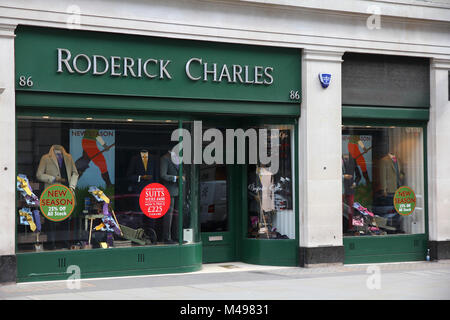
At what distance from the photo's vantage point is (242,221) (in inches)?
569

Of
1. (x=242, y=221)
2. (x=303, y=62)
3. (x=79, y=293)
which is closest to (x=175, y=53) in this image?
(x=303, y=62)

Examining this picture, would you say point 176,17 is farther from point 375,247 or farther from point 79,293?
point 375,247

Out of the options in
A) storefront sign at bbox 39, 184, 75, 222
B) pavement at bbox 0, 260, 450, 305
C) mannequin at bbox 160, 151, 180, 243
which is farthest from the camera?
mannequin at bbox 160, 151, 180, 243

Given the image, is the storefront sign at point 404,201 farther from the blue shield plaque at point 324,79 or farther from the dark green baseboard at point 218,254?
the dark green baseboard at point 218,254

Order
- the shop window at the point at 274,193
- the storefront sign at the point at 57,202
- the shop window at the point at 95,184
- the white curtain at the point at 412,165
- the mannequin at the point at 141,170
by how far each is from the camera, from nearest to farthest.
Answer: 1. the shop window at the point at 95,184
2. the storefront sign at the point at 57,202
3. the mannequin at the point at 141,170
4. the shop window at the point at 274,193
5. the white curtain at the point at 412,165

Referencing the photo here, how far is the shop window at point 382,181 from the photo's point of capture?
14828mm

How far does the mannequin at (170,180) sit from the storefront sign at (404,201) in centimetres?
509

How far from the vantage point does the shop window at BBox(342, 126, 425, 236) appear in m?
14.8

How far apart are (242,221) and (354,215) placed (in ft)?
7.89

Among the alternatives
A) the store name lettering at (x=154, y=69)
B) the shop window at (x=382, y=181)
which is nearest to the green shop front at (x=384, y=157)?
the shop window at (x=382, y=181)

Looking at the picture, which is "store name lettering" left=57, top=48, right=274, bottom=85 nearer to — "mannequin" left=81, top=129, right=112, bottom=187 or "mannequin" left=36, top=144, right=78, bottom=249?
"mannequin" left=81, top=129, right=112, bottom=187

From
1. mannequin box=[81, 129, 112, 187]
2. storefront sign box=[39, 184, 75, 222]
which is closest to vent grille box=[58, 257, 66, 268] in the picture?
storefront sign box=[39, 184, 75, 222]

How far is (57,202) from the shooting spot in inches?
480

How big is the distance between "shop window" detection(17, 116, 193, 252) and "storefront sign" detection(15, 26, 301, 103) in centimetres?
67
